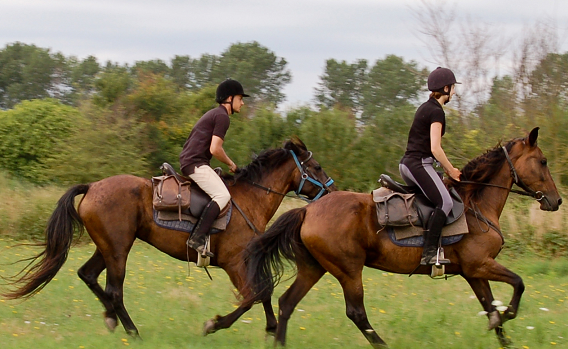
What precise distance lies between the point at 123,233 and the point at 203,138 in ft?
4.62

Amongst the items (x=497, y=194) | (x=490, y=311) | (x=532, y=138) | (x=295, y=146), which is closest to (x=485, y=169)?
(x=497, y=194)

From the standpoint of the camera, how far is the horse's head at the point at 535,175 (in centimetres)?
698

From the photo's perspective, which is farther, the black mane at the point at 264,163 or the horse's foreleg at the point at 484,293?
the black mane at the point at 264,163

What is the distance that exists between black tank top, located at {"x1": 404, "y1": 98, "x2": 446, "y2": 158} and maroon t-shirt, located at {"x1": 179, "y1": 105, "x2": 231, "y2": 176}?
2.12 metres

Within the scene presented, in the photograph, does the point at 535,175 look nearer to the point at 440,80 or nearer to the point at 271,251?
the point at 440,80

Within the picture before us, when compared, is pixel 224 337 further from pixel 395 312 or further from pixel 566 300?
pixel 566 300

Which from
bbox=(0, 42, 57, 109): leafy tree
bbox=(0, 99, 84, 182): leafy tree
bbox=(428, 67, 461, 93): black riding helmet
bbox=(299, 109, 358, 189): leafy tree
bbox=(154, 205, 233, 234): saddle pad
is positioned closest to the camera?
bbox=(428, 67, 461, 93): black riding helmet

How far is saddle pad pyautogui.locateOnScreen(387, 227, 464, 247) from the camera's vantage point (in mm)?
6645

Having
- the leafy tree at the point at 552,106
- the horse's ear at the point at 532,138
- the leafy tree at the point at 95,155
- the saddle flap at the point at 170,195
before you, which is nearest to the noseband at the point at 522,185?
the horse's ear at the point at 532,138

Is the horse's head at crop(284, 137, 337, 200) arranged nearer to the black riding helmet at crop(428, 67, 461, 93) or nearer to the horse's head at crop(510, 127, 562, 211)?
the black riding helmet at crop(428, 67, 461, 93)

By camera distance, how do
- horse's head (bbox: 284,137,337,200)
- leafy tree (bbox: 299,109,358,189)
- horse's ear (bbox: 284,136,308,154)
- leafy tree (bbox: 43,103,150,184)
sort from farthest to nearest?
leafy tree (bbox: 299,109,358,189) → leafy tree (bbox: 43,103,150,184) → horse's ear (bbox: 284,136,308,154) → horse's head (bbox: 284,137,337,200)

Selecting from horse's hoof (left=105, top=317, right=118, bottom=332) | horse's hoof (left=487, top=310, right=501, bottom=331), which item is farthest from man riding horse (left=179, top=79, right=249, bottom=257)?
horse's hoof (left=487, top=310, right=501, bottom=331)

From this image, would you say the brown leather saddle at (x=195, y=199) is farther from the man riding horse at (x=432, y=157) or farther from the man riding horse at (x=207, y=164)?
the man riding horse at (x=432, y=157)

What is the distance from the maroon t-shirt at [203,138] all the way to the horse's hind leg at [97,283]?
1.53 meters
